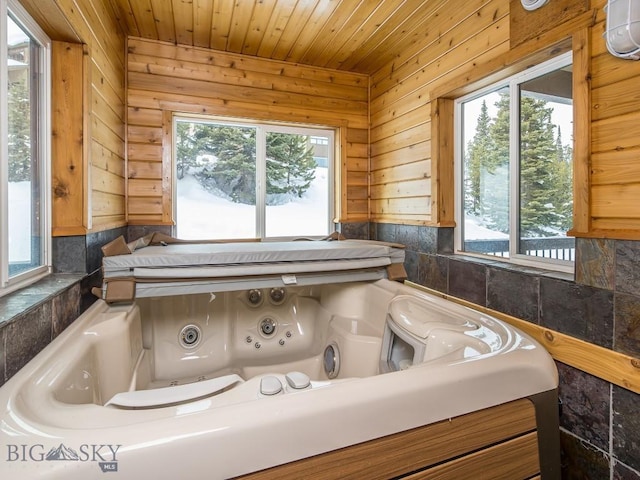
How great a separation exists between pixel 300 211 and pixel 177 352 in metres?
1.72

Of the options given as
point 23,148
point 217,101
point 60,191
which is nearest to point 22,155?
point 23,148

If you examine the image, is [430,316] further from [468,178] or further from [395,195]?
[395,195]

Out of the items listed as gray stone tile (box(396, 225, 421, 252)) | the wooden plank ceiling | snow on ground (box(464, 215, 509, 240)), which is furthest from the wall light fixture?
gray stone tile (box(396, 225, 421, 252))

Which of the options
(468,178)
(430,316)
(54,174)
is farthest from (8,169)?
(468,178)

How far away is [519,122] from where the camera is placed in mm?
1931

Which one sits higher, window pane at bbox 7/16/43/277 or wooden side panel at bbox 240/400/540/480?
window pane at bbox 7/16/43/277

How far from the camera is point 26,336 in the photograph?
1.01 metres

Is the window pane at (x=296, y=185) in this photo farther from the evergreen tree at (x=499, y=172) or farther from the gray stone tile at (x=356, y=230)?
the evergreen tree at (x=499, y=172)

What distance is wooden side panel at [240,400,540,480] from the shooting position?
2.26 ft

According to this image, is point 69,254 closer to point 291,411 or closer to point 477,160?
point 291,411

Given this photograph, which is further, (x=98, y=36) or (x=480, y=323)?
(x=98, y=36)

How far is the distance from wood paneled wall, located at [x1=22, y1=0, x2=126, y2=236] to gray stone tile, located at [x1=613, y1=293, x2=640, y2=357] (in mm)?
2189

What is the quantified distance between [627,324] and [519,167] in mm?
949

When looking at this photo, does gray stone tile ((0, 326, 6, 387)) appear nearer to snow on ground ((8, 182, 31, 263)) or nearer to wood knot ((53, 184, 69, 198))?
snow on ground ((8, 182, 31, 263))
